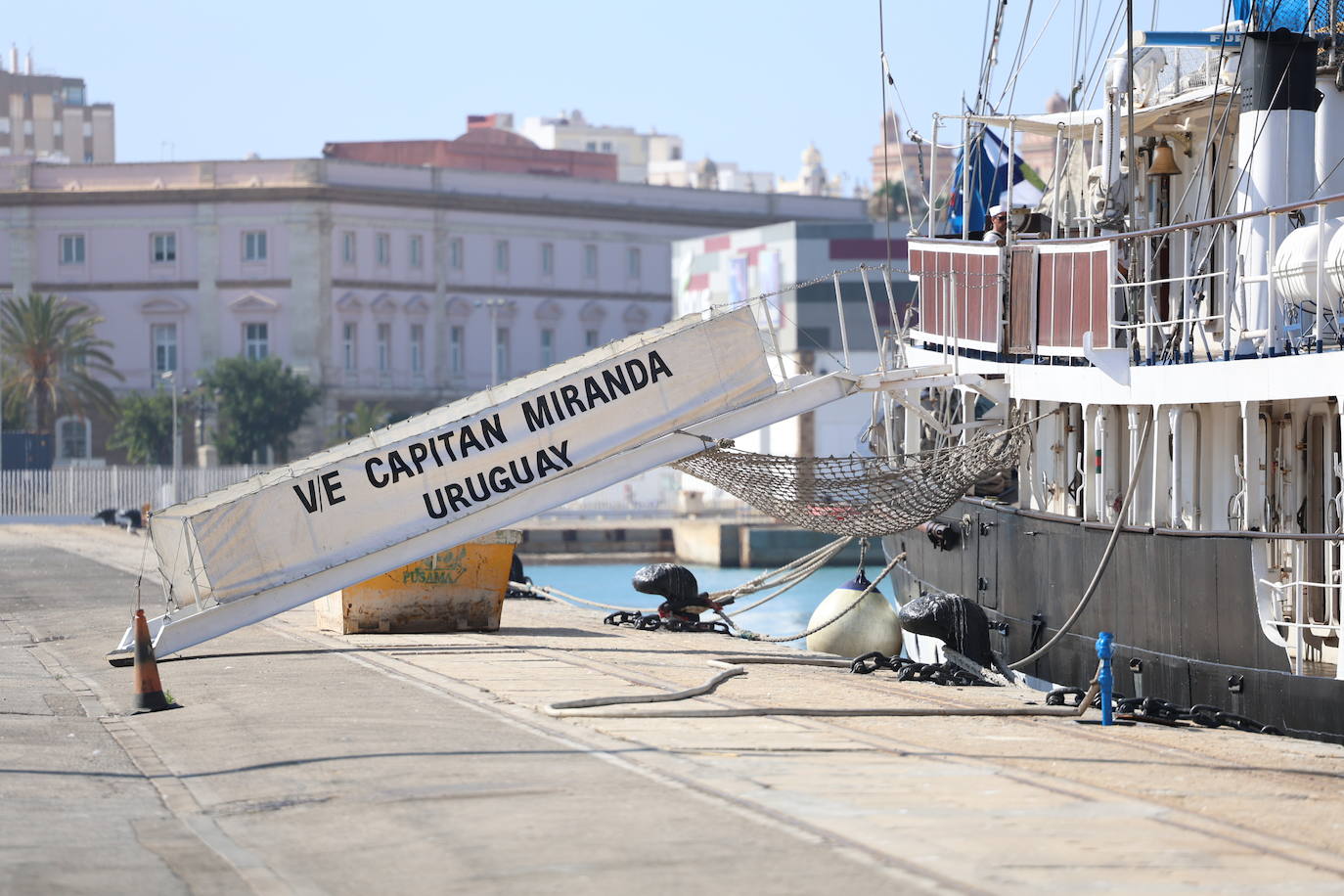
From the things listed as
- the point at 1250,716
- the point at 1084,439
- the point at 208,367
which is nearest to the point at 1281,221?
the point at 1084,439

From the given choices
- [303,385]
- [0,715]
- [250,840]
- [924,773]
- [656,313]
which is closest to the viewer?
[250,840]

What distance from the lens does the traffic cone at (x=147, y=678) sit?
14977 millimetres

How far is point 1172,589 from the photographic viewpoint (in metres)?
16.8

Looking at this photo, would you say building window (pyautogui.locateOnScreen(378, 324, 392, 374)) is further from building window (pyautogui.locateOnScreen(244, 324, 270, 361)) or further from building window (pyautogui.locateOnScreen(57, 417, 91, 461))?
building window (pyautogui.locateOnScreen(57, 417, 91, 461))

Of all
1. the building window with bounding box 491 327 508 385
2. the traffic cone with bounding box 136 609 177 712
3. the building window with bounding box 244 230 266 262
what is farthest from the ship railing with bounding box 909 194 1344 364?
the building window with bounding box 491 327 508 385

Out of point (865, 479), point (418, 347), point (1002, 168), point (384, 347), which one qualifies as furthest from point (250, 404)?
point (865, 479)

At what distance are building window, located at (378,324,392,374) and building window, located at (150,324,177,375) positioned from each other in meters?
9.97

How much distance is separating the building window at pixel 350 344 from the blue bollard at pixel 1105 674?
81.4 m

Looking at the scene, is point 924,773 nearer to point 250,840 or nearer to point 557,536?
point 250,840

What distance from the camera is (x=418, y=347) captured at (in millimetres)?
96812

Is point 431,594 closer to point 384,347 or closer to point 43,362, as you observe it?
point 43,362

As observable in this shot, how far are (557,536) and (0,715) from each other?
178 ft

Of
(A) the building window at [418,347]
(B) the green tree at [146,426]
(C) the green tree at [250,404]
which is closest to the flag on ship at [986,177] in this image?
(B) the green tree at [146,426]

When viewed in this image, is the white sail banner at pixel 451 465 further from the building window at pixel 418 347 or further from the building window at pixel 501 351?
the building window at pixel 501 351
